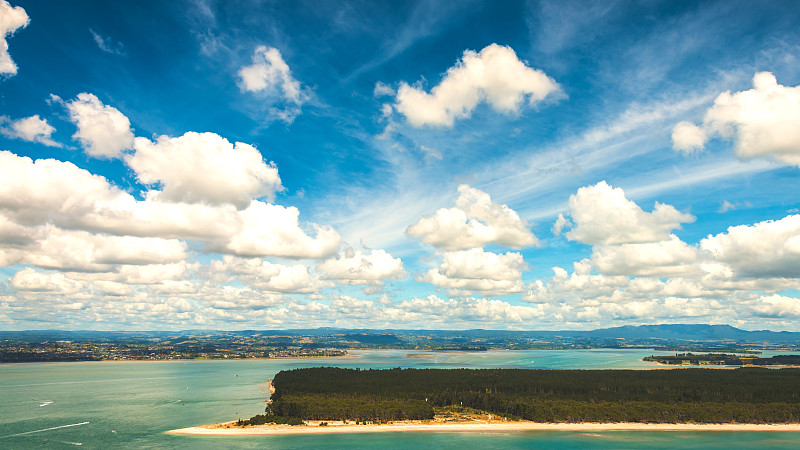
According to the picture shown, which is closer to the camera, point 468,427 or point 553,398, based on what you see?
point 468,427

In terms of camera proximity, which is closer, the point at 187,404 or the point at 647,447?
the point at 647,447

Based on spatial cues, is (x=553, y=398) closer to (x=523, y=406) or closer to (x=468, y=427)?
(x=523, y=406)

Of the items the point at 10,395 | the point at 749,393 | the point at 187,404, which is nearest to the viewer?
the point at 749,393

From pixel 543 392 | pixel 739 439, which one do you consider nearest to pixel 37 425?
pixel 543 392

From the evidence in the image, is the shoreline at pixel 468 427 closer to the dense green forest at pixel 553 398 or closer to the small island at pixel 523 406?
the small island at pixel 523 406

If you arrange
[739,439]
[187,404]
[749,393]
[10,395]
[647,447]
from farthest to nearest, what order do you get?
1. [10,395]
2. [187,404]
3. [749,393]
4. [739,439]
5. [647,447]

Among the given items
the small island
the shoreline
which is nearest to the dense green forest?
the small island

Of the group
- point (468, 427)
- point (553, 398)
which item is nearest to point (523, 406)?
point (553, 398)

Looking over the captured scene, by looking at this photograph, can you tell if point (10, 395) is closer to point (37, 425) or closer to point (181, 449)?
point (37, 425)
